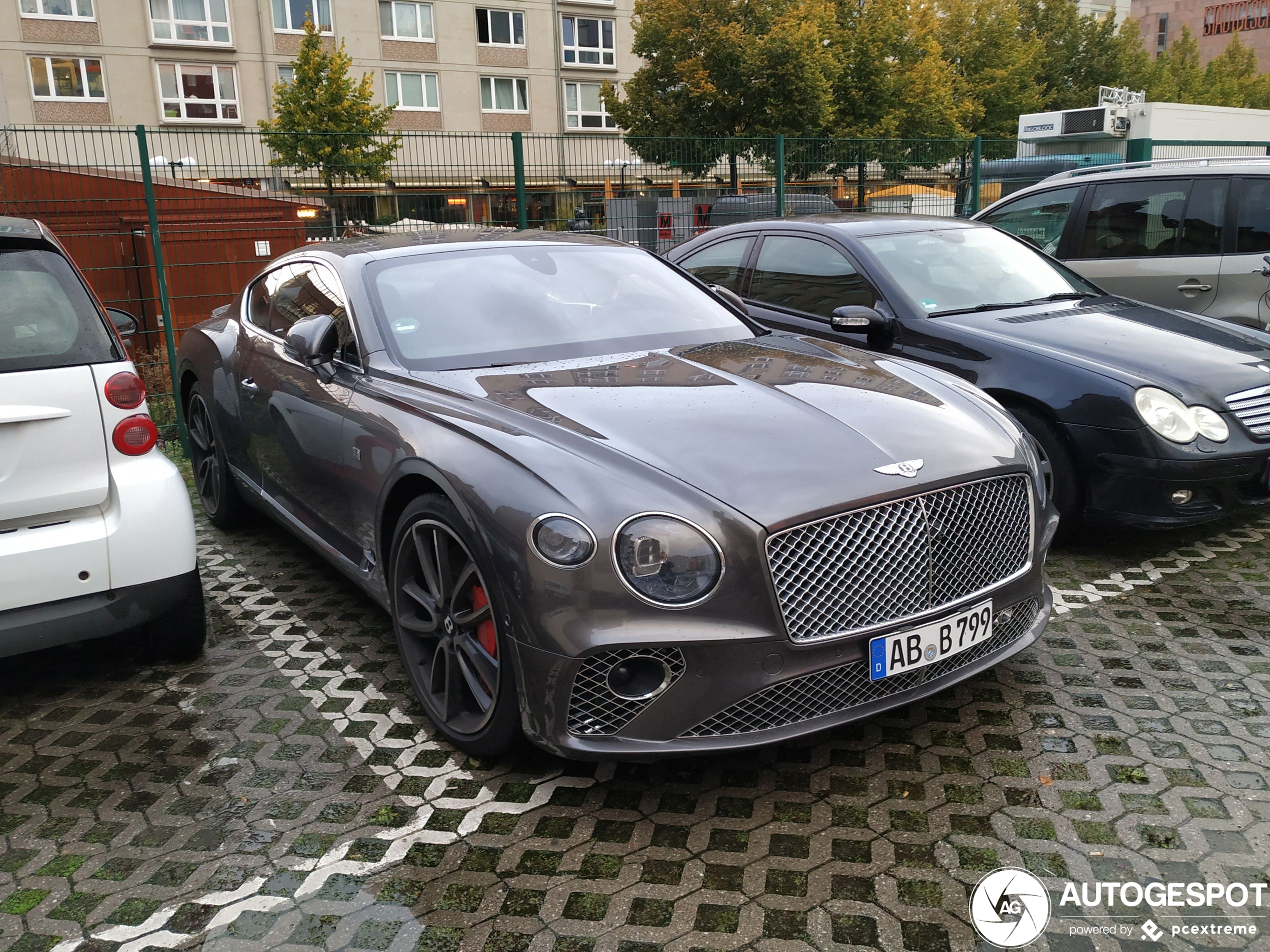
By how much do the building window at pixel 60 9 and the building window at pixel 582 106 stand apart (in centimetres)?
1767

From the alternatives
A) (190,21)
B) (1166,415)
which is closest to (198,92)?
(190,21)

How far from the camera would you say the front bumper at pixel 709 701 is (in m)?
2.73

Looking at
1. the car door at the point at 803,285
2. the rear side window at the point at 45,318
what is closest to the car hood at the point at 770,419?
the rear side window at the point at 45,318

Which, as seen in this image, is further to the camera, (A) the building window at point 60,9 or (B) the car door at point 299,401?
(A) the building window at point 60,9

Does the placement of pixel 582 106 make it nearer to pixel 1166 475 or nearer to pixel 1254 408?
pixel 1254 408

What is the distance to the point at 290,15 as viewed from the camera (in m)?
38.9

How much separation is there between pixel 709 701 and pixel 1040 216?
6207mm

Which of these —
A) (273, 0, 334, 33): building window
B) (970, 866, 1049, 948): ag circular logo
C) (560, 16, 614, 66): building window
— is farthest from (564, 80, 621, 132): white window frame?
(970, 866, 1049, 948): ag circular logo

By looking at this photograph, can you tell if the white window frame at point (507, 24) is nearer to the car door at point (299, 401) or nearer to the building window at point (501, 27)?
the building window at point (501, 27)

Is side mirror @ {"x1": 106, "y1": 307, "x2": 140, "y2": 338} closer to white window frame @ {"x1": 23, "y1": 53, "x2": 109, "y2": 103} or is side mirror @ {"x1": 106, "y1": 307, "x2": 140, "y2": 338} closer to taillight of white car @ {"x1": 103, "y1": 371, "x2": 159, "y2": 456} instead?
taillight of white car @ {"x1": 103, "y1": 371, "x2": 159, "y2": 456}

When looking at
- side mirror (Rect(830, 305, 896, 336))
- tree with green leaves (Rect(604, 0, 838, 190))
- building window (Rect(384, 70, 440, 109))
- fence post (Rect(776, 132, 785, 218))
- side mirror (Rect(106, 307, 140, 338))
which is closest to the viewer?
side mirror (Rect(106, 307, 140, 338))

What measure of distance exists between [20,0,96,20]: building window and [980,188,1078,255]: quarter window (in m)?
37.9

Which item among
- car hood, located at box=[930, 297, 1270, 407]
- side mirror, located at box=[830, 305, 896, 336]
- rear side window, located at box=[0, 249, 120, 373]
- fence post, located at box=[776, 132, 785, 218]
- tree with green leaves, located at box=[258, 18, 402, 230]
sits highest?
tree with green leaves, located at box=[258, 18, 402, 230]

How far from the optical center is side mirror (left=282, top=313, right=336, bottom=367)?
13.3 ft
